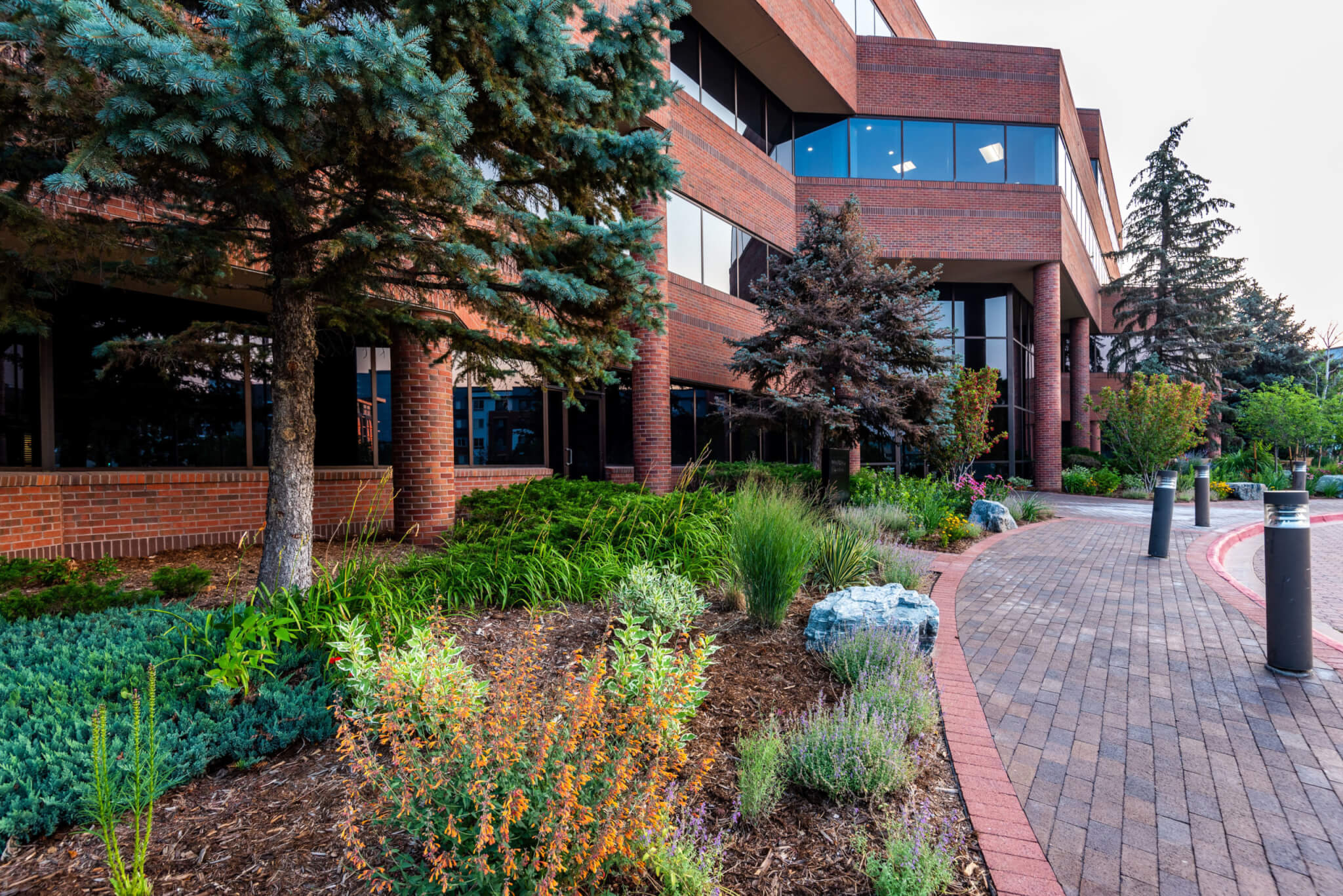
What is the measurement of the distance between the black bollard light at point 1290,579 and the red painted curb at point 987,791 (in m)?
2.00

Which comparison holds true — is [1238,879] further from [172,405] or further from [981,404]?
[981,404]

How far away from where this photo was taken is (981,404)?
14.4m

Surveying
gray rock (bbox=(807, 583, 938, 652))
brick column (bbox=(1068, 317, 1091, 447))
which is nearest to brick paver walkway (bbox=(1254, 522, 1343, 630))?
gray rock (bbox=(807, 583, 938, 652))

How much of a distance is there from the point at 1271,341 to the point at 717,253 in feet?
121

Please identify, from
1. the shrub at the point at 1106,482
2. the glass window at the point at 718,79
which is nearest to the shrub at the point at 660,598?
the glass window at the point at 718,79

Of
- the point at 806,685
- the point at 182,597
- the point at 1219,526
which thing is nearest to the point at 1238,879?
the point at 806,685

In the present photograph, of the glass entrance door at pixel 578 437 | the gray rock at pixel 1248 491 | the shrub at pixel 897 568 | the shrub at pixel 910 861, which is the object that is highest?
the glass entrance door at pixel 578 437

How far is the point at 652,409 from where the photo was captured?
1324 cm

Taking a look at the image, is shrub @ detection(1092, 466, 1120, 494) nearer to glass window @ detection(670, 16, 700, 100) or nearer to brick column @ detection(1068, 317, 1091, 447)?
brick column @ detection(1068, 317, 1091, 447)

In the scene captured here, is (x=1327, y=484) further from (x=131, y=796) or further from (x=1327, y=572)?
(x=131, y=796)

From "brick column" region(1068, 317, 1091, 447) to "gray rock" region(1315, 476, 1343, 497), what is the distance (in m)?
8.12

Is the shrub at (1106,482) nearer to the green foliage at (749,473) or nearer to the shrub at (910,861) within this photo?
the green foliage at (749,473)

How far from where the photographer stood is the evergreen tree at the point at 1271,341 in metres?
34.4

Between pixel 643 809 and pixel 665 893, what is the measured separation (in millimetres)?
330
